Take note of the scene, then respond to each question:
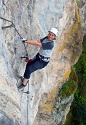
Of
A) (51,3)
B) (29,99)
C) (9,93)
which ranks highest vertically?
(51,3)

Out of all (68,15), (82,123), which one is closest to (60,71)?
(68,15)

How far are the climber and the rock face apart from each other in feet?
1.03

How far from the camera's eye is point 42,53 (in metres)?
9.38

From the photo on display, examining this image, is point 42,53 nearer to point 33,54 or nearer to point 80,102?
point 33,54

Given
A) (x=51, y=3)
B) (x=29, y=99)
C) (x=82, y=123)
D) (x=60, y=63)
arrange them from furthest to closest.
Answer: (x=82, y=123), (x=60, y=63), (x=51, y=3), (x=29, y=99)

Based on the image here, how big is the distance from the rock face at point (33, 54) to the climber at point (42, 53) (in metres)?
0.31

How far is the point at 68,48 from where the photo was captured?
15.8m

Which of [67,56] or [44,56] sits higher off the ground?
[44,56]

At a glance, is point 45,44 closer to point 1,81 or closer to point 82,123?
point 1,81

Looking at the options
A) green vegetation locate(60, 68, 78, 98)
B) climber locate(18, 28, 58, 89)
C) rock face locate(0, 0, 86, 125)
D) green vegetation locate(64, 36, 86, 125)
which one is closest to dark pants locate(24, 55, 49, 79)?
climber locate(18, 28, 58, 89)

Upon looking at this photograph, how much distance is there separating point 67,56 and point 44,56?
6.72 m

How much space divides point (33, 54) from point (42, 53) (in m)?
2.04

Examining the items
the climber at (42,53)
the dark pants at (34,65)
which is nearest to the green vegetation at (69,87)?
the climber at (42,53)

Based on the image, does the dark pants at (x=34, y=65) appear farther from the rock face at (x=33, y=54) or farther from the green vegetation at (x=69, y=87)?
the green vegetation at (x=69, y=87)
